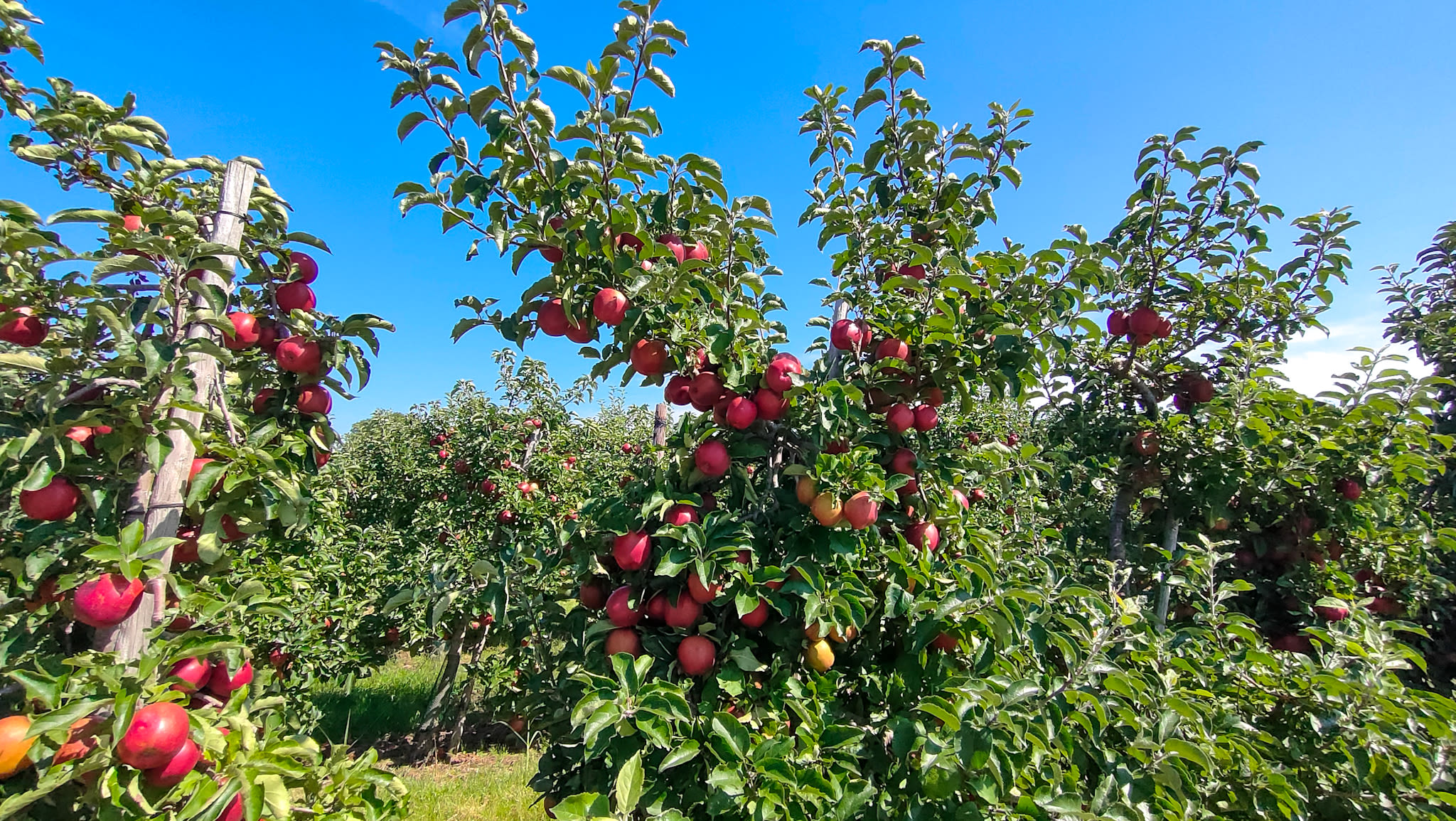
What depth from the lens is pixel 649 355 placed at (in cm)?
198

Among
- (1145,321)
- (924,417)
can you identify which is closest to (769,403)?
(924,417)

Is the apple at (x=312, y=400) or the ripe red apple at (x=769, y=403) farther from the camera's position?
the ripe red apple at (x=769, y=403)

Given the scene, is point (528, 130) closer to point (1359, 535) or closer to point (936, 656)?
point (936, 656)

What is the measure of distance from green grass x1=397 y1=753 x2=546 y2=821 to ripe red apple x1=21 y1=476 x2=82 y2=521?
3343 mm

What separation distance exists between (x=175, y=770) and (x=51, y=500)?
2.44 ft

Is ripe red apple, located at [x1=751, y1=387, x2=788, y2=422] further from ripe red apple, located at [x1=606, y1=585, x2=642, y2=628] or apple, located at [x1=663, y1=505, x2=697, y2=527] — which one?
ripe red apple, located at [x1=606, y1=585, x2=642, y2=628]

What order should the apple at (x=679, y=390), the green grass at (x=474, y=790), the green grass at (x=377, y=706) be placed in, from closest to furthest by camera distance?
the apple at (x=679, y=390) → the green grass at (x=474, y=790) → the green grass at (x=377, y=706)

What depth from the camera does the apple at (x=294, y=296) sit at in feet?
6.08

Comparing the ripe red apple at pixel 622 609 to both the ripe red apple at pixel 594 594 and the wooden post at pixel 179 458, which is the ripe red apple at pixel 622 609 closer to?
the ripe red apple at pixel 594 594

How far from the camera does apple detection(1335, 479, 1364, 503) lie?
2.76 metres

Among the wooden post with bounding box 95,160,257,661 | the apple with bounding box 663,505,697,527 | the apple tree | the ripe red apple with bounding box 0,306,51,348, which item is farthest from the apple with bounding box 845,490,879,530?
the ripe red apple with bounding box 0,306,51,348

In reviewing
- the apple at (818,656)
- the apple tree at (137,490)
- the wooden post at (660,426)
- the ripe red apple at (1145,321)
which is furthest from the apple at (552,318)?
the ripe red apple at (1145,321)

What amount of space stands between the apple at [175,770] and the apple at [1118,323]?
415cm

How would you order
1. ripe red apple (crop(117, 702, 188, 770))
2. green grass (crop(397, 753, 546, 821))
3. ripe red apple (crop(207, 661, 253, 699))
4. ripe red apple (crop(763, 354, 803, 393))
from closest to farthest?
ripe red apple (crop(117, 702, 188, 770)) < ripe red apple (crop(207, 661, 253, 699)) < ripe red apple (crop(763, 354, 803, 393)) < green grass (crop(397, 753, 546, 821))
